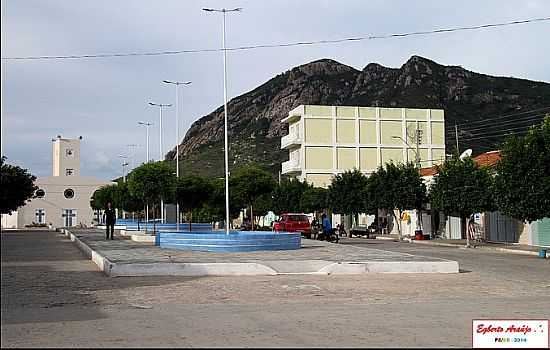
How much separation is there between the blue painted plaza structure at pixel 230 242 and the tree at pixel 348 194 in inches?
1190

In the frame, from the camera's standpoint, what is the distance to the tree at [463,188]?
1555 inches

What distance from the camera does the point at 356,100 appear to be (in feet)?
558

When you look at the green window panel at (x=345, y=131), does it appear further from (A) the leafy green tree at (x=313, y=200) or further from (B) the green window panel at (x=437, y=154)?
(A) the leafy green tree at (x=313, y=200)

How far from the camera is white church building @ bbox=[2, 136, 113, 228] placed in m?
102

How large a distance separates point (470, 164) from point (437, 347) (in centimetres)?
3322

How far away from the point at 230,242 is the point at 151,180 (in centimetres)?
1402

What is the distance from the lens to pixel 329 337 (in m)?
10.2

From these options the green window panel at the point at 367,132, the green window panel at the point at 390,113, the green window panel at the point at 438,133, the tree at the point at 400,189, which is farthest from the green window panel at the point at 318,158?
the tree at the point at 400,189

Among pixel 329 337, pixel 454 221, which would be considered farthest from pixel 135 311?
pixel 454 221

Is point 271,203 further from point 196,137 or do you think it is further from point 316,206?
point 196,137

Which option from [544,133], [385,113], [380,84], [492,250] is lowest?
[492,250]

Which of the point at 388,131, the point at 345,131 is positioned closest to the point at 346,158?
the point at 345,131

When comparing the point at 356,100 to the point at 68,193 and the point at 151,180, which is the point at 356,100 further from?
the point at 151,180

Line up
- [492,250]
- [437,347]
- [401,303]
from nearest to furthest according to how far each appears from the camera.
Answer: [437,347] < [401,303] < [492,250]
